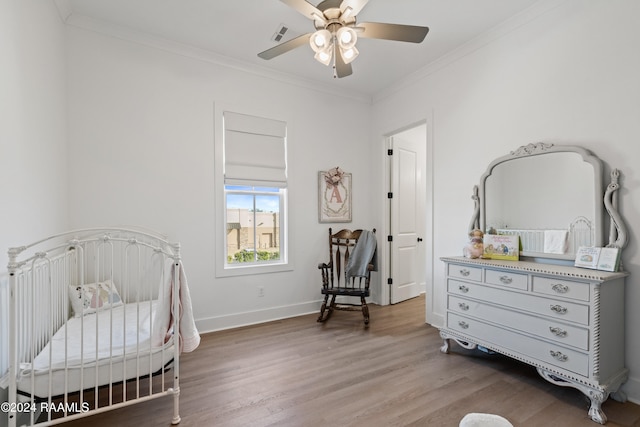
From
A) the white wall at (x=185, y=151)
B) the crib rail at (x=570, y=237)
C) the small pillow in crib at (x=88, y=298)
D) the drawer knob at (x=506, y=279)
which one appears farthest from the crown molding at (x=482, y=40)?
the small pillow in crib at (x=88, y=298)

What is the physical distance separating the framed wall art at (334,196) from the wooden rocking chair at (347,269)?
0.77 ft

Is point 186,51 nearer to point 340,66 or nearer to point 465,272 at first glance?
point 340,66

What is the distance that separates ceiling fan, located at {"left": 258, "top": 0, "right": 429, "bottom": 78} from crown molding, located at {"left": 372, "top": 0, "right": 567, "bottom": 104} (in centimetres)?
126

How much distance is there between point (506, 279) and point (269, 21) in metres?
2.82

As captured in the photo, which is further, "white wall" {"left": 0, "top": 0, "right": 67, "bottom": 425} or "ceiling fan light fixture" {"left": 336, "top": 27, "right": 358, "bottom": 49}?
"ceiling fan light fixture" {"left": 336, "top": 27, "right": 358, "bottom": 49}

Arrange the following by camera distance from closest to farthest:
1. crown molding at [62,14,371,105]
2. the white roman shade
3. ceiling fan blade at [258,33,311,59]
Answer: ceiling fan blade at [258,33,311,59] < crown molding at [62,14,371,105] < the white roman shade

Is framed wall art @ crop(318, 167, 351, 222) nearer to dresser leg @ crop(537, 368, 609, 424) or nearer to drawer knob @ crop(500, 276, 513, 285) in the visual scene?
drawer knob @ crop(500, 276, 513, 285)

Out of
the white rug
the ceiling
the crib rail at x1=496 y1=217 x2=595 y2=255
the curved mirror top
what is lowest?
the white rug

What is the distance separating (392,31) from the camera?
1.99 metres

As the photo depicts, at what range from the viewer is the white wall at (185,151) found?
8.96ft

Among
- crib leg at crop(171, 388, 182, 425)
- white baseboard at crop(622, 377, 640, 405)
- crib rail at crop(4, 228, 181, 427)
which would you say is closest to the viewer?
crib rail at crop(4, 228, 181, 427)

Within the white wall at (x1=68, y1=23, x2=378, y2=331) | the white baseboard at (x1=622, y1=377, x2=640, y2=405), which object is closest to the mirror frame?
the white baseboard at (x1=622, y1=377, x2=640, y2=405)

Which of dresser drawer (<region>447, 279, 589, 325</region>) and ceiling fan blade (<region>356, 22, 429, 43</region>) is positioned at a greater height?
ceiling fan blade (<region>356, 22, 429, 43</region>)

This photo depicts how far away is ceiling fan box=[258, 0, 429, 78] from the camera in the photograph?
1.87m
